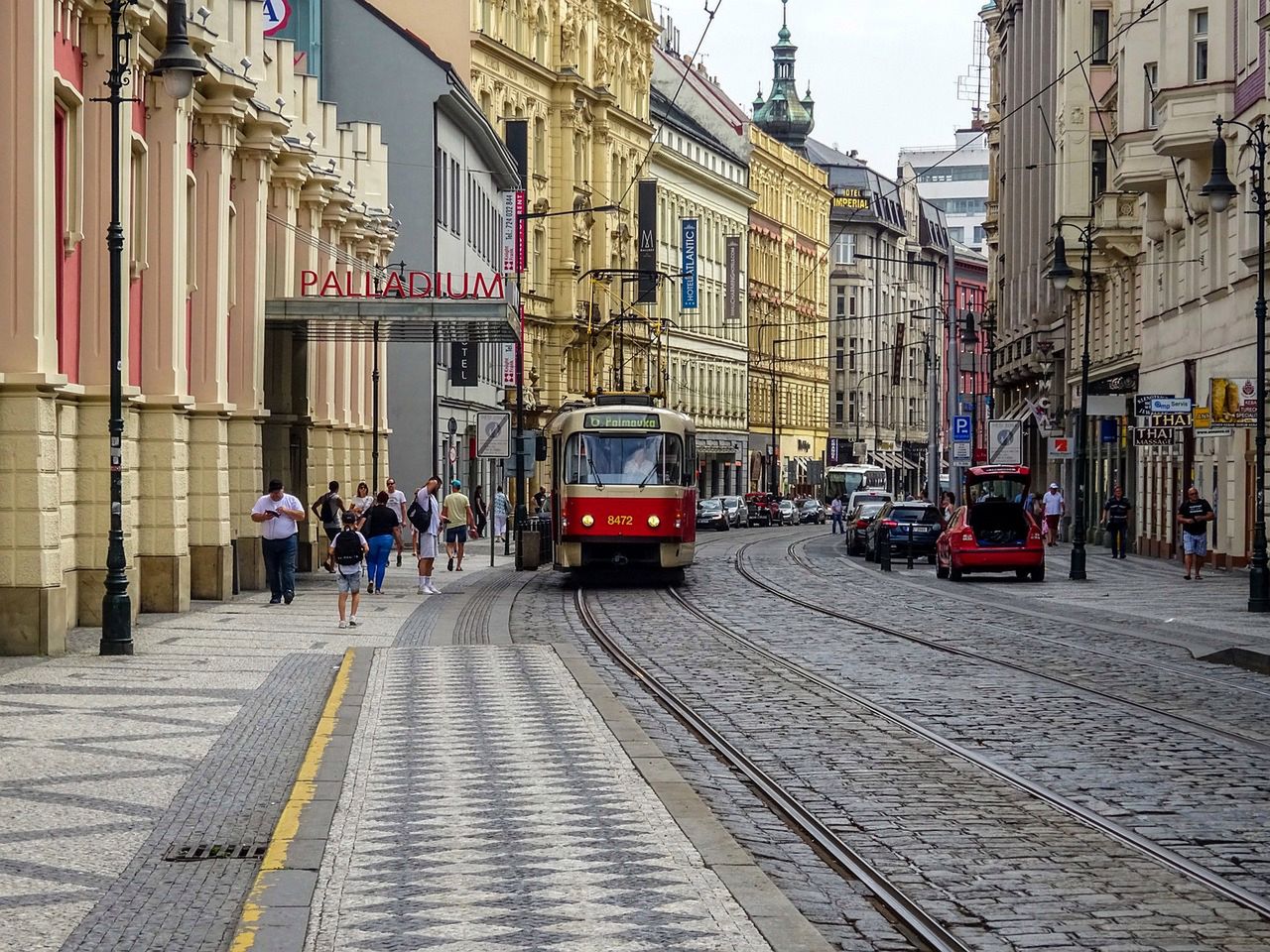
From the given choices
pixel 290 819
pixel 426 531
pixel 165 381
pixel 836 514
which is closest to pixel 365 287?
pixel 426 531

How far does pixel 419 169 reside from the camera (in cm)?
6631

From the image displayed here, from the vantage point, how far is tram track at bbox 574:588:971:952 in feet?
29.6

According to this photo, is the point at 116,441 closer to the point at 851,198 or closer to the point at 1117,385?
the point at 1117,385

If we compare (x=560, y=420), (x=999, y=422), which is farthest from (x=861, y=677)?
(x=999, y=422)

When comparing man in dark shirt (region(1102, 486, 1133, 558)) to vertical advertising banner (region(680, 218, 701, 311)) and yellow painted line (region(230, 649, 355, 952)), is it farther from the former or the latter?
vertical advertising banner (region(680, 218, 701, 311))

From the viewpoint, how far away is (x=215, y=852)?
11.0 metres

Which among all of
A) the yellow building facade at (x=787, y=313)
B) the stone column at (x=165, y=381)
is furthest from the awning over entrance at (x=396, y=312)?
the yellow building facade at (x=787, y=313)

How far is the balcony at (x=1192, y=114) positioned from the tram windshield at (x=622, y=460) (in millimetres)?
15314

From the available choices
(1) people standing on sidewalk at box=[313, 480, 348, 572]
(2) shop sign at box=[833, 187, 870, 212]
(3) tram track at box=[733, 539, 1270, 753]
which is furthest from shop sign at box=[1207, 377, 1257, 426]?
(2) shop sign at box=[833, 187, 870, 212]

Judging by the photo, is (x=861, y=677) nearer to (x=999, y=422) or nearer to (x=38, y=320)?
(x=38, y=320)

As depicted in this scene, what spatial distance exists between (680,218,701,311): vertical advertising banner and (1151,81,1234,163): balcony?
2444 inches

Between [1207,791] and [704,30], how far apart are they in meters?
35.8

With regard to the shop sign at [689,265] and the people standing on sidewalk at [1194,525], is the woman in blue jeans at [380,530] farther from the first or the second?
the shop sign at [689,265]

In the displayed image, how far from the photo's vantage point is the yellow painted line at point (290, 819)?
8883mm
